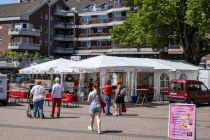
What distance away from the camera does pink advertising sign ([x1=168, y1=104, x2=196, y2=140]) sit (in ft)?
40.5

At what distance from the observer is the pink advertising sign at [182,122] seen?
1234 cm

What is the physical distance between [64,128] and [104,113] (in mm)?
6567

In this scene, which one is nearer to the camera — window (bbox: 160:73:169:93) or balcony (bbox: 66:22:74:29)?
window (bbox: 160:73:169:93)

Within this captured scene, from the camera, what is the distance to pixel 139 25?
42.1 metres

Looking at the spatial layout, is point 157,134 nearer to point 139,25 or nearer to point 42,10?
point 139,25

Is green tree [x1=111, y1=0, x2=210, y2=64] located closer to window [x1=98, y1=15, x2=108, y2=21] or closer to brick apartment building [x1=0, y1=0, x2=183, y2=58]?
brick apartment building [x1=0, y1=0, x2=183, y2=58]

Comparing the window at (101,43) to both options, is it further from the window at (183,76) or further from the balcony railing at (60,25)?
the window at (183,76)

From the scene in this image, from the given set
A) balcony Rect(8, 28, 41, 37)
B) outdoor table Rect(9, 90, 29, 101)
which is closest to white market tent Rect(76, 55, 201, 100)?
outdoor table Rect(9, 90, 29, 101)

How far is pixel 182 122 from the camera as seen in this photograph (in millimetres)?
12492

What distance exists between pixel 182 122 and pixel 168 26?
105 feet

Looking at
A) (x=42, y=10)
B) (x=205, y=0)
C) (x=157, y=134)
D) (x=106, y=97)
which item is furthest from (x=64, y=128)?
(x=42, y=10)

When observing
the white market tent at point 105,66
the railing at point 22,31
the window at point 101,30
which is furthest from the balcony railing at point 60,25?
the white market tent at point 105,66

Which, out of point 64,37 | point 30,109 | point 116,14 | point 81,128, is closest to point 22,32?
point 64,37

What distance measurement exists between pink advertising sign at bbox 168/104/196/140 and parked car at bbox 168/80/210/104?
17.5 m
